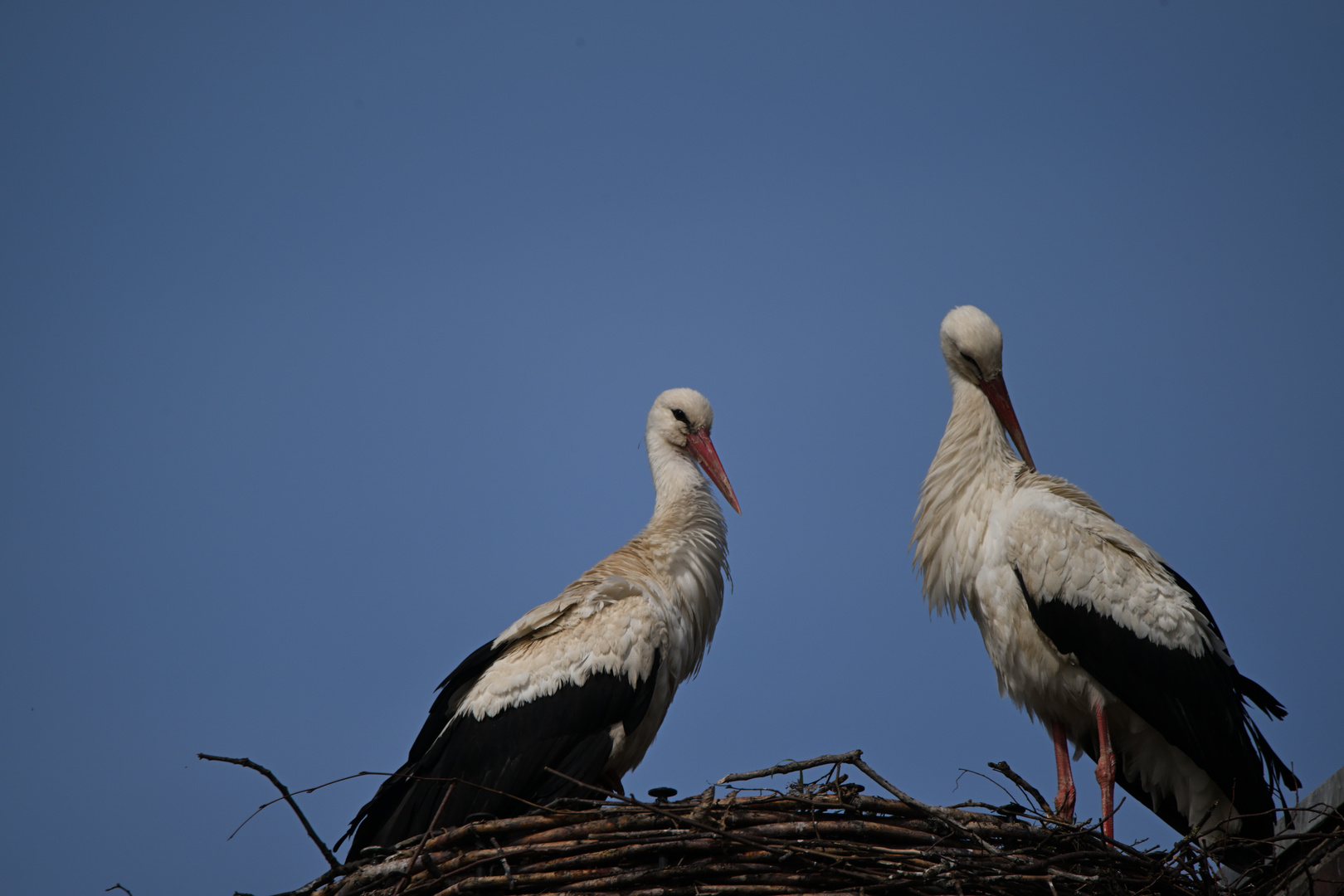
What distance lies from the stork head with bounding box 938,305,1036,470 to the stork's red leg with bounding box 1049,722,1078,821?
4.01 ft

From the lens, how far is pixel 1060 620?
15.8ft

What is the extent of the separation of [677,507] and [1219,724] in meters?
2.47

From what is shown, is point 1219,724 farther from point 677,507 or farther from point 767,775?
point 677,507

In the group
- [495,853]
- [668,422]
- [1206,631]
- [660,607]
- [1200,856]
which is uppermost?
[668,422]

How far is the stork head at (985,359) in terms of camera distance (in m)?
5.71

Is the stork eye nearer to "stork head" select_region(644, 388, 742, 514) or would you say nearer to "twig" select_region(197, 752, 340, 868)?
"stork head" select_region(644, 388, 742, 514)

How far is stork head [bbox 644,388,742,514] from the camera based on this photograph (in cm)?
612

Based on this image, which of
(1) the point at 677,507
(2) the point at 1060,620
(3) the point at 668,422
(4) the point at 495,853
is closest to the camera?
(4) the point at 495,853

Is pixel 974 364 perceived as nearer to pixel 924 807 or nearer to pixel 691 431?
pixel 691 431

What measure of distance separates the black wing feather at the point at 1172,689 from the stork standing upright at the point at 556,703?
4.87 ft

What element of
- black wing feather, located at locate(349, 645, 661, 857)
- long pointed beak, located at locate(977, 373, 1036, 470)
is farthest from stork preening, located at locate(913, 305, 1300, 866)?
black wing feather, located at locate(349, 645, 661, 857)

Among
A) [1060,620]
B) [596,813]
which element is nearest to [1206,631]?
[1060,620]

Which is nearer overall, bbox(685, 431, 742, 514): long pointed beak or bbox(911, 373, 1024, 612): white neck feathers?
bbox(911, 373, 1024, 612): white neck feathers

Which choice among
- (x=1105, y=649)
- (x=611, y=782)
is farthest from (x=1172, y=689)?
(x=611, y=782)
